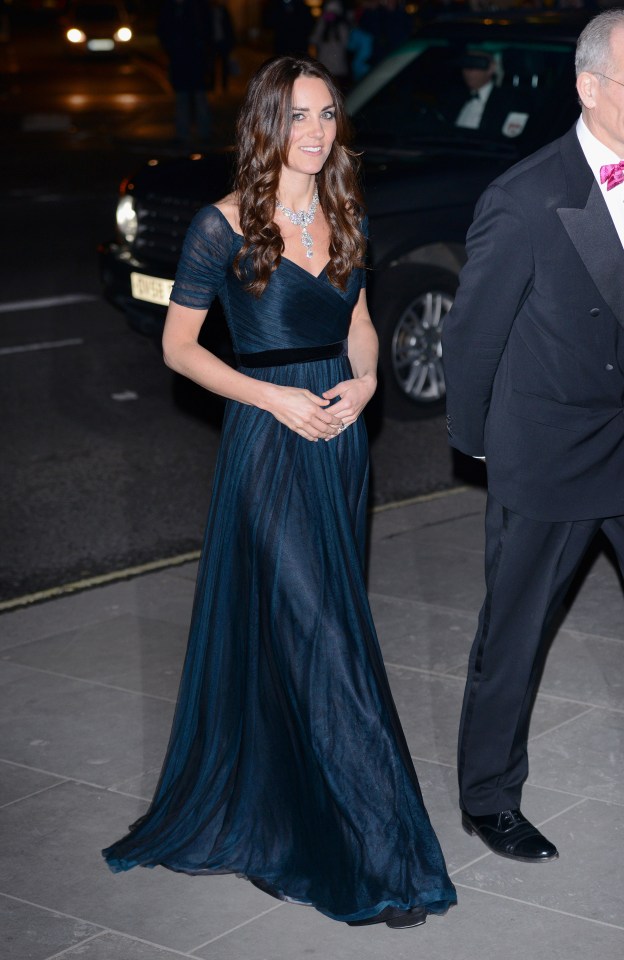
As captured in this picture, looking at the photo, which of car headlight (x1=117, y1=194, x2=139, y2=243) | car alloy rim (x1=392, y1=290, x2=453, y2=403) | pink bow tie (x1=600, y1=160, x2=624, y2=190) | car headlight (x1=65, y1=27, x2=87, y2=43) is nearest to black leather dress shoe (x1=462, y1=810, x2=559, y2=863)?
pink bow tie (x1=600, y1=160, x2=624, y2=190)

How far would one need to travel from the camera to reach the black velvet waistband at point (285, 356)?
3.87 meters

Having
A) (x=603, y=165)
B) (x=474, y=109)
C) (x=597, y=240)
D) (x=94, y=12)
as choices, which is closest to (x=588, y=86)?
(x=603, y=165)

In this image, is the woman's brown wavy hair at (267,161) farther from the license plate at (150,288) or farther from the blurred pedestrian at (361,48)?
the blurred pedestrian at (361,48)

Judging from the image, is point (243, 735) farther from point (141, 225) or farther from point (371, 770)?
point (141, 225)

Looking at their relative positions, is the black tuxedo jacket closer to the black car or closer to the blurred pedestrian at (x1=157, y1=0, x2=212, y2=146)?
the black car

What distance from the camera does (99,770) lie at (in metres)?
4.56

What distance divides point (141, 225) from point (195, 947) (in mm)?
6109

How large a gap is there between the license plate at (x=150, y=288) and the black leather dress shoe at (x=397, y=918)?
5.74 metres

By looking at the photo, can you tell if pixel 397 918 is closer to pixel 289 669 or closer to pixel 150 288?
pixel 289 669

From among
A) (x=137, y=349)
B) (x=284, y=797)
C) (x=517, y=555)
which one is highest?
(x=517, y=555)

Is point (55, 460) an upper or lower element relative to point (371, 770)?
lower

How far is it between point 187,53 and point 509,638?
2101 cm

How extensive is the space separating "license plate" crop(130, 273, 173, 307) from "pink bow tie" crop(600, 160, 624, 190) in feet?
18.0

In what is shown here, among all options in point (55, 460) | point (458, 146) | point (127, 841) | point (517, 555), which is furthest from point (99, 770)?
point (458, 146)
